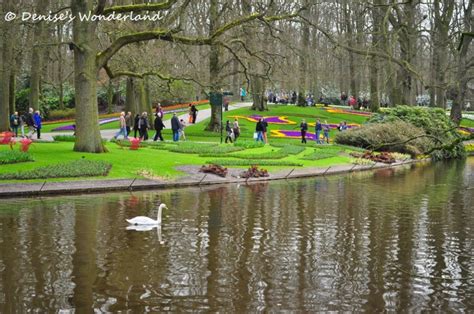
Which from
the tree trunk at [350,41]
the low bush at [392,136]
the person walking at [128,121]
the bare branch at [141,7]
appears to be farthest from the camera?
the tree trunk at [350,41]

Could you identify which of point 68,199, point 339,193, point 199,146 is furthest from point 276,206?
point 199,146

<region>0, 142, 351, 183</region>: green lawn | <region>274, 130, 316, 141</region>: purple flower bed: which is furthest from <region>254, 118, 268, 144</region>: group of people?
<region>0, 142, 351, 183</region>: green lawn

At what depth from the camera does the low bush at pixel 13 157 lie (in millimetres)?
25062

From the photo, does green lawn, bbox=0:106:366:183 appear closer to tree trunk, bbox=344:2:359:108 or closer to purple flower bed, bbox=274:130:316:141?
purple flower bed, bbox=274:130:316:141

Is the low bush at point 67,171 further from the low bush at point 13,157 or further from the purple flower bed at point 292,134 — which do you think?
the purple flower bed at point 292,134

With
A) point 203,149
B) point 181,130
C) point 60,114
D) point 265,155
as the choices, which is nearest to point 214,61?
point 181,130

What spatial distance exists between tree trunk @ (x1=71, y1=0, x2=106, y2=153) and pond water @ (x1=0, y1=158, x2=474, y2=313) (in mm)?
6574

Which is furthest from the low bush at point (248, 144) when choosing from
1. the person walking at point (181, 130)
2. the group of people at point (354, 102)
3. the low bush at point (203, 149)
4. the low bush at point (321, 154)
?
the group of people at point (354, 102)

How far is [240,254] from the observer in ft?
44.1

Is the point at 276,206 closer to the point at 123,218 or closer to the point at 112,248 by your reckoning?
the point at 123,218

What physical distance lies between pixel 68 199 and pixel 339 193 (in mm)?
9333

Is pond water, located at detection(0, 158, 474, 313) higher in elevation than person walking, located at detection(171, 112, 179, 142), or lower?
lower

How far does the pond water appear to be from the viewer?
34.2 feet

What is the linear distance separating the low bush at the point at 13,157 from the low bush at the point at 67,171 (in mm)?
1422
